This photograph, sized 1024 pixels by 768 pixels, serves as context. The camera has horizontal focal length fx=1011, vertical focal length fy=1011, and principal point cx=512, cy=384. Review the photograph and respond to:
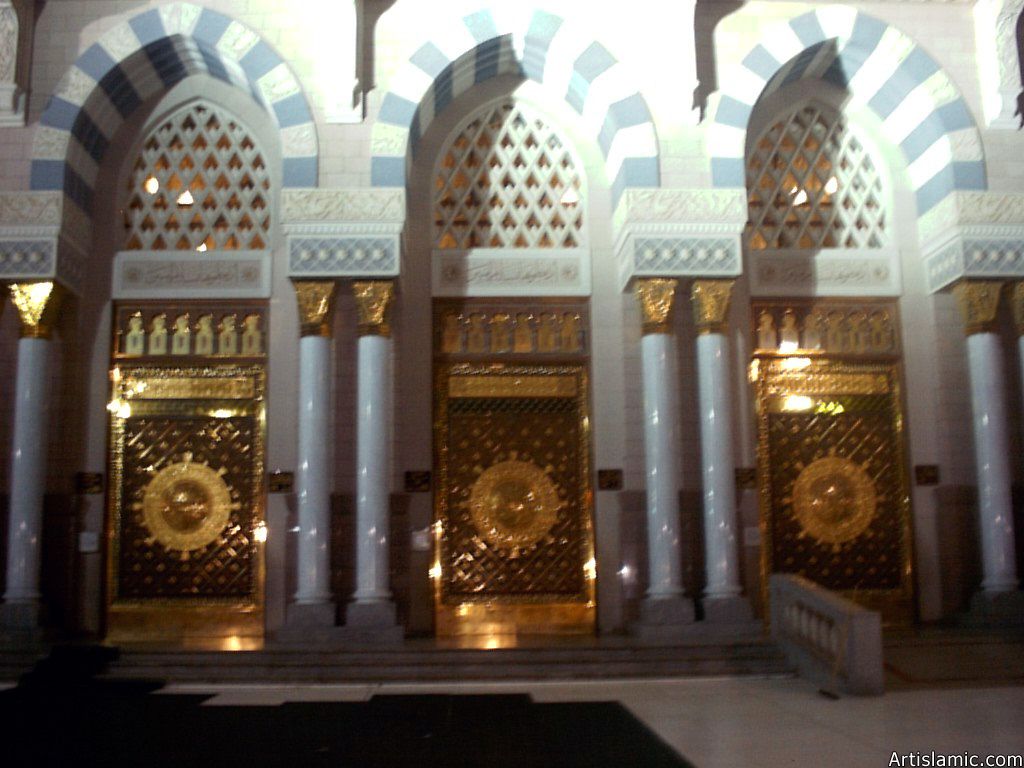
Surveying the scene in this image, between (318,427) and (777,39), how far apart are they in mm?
4782

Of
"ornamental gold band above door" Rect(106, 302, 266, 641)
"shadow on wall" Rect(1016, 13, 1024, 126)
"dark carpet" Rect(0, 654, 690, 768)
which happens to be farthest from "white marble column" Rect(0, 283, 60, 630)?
"shadow on wall" Rect(1016, 13, 1024, 126)

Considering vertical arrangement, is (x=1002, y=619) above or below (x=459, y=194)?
below

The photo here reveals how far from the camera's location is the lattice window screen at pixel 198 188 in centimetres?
842

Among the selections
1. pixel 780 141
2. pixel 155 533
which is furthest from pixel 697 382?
pixel 155 533

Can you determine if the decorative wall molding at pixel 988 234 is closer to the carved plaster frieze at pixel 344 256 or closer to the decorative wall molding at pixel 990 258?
the decorative wall molding at pixel 990 258

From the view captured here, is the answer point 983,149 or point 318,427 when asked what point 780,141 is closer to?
point 983,149

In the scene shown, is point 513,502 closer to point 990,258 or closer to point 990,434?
point 990,434

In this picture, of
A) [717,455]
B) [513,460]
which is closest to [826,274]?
[717,455]

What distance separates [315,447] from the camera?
296 inches

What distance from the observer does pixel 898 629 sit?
26.2 feet

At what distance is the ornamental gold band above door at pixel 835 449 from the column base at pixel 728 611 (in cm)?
86

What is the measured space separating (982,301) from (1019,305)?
0.32 m

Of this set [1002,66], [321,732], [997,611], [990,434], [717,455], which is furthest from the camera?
[1002,66]

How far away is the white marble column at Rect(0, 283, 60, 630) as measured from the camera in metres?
7.40
